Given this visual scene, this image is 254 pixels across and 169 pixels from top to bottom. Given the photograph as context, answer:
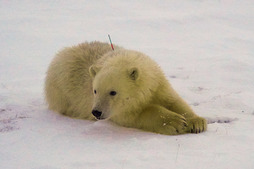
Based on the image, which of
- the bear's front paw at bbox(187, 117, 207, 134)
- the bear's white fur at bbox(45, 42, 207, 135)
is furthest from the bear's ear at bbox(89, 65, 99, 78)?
the bear's front paw at bbox(187, 117, 207, 134)

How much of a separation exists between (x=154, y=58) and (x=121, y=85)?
4.98 m

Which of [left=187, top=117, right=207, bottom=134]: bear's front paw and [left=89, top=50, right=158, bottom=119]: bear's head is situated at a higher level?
[left=89, top=50, right=158, bottom=119]: bear's head

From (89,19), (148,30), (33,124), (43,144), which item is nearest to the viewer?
(43,144)

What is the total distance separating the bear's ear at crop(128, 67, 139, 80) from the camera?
4.77 metres

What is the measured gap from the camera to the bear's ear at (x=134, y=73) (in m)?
4.77

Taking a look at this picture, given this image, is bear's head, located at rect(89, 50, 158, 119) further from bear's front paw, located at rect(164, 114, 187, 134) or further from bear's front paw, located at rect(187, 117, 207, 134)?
bear's front paw, located at rect(187, 117, 207, 134)

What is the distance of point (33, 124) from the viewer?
5.20 metres

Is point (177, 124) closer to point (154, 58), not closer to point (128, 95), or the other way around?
point (128, 95)

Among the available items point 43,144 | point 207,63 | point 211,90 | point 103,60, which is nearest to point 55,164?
point 43,144

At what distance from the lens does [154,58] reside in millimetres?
9617

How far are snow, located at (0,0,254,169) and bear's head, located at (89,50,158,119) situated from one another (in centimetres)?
35

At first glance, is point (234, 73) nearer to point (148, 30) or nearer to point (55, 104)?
point (55, 104)

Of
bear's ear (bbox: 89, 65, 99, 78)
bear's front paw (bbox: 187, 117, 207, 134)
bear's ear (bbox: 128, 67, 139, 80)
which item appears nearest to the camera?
bear's front paw (bbox: 187, 117, 207, 134)

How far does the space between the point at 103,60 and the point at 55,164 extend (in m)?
2.27
